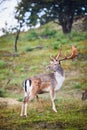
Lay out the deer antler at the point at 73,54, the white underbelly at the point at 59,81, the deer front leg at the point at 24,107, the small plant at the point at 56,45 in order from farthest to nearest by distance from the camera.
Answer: the small plant at the point at 56,45, the deer antler at the point at 73,54, the white underbelly at the point at 59,81, the deer front leg at the point at 24,107

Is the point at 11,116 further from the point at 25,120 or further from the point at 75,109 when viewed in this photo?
the point at 75,109

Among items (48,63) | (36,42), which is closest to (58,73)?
(48,63)

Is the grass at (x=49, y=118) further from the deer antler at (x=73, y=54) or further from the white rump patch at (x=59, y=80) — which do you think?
the deer antler at (x=73, y=54)

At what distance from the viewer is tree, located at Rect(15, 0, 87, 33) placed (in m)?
8.87

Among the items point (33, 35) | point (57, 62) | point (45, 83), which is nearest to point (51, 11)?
point (33, 35)

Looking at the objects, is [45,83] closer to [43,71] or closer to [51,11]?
[43,71]

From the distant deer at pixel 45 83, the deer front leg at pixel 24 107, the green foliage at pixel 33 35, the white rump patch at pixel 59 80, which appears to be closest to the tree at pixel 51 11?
the green foliage at pixel 33 35

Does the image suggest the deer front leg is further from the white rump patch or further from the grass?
the white rump patch

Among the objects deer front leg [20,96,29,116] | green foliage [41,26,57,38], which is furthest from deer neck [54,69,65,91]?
green foliage [41,26,57,38]

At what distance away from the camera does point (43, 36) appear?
894 centimetres

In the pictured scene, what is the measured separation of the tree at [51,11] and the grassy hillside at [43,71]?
0.13 meters

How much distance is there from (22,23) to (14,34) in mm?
231

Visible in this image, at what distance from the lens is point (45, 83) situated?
8.16 m

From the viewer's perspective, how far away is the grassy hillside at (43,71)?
25.7 feet
